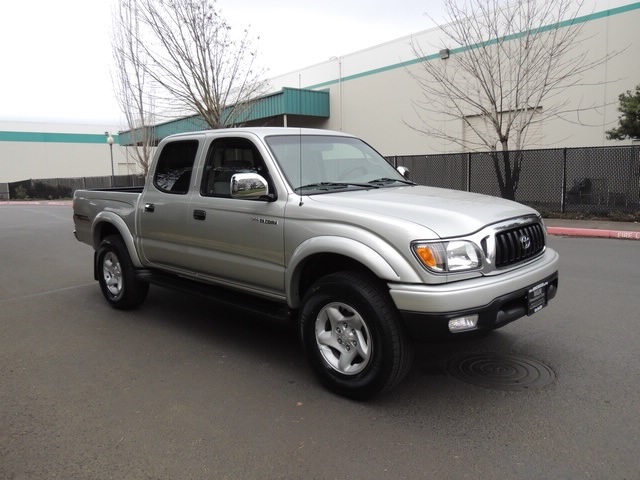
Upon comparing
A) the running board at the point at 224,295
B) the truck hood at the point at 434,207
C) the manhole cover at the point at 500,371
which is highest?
the truck hood at the point at 434,207

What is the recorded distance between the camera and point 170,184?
17.6ft

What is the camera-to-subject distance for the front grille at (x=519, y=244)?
3553mm

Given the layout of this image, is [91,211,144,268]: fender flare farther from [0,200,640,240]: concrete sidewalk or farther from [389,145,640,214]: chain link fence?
[389,145,640,214]: chain link fence

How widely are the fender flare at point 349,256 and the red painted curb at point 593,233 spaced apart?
999cm

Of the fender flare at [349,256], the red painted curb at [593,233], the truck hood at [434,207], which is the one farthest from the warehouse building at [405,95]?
the fender flare at [349,256]

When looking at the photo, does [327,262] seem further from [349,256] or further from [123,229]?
[123,229]

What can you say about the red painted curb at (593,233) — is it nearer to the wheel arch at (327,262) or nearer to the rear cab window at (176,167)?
the wheel arch at (327,262)

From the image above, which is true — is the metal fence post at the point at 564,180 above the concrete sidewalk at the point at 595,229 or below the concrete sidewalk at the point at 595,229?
above

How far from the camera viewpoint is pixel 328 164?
4.67 metres

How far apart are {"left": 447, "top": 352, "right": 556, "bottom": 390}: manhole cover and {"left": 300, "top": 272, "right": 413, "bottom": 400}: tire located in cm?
82

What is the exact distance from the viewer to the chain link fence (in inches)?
566

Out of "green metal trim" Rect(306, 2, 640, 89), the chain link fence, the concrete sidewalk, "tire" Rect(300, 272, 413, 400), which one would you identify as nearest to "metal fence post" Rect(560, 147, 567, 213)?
the chain link fence

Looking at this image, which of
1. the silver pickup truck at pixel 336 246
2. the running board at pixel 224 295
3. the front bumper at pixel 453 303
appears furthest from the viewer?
the running board at pixel 224 295

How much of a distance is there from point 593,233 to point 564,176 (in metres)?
4.09
